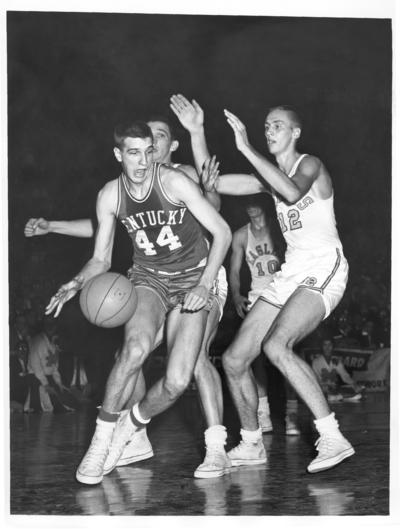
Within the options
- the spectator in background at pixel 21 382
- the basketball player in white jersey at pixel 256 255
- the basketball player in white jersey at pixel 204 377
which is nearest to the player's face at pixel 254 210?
the basketball player in white jersey at pixel 256 255

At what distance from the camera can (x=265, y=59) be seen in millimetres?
8281

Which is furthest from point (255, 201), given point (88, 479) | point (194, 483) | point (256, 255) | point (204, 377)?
point (88, 479)

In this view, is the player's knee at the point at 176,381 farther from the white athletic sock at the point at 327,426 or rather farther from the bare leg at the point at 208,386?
the white athletic sock at the point at 327,426

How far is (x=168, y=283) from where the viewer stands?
579 centimetres

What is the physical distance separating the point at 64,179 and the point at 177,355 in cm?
541

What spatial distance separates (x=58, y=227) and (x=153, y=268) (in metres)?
0.83

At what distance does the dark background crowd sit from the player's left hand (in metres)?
1.97

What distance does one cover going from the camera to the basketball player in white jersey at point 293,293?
543 cm

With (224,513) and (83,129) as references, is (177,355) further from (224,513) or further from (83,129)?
(83,129)

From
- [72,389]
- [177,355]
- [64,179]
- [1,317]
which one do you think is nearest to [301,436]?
[177,355]

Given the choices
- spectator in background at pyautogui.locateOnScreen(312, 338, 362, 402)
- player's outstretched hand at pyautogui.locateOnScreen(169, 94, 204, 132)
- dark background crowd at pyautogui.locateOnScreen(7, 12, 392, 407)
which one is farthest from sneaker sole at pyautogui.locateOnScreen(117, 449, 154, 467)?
spectator in background at pyautogui.locateOnScreen(312, 338, 362, 402)

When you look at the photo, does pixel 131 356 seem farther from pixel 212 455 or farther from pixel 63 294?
pixel 212 455

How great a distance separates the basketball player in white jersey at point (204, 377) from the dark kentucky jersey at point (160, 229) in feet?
0.91

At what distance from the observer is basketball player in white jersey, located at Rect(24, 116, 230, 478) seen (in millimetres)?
5492
